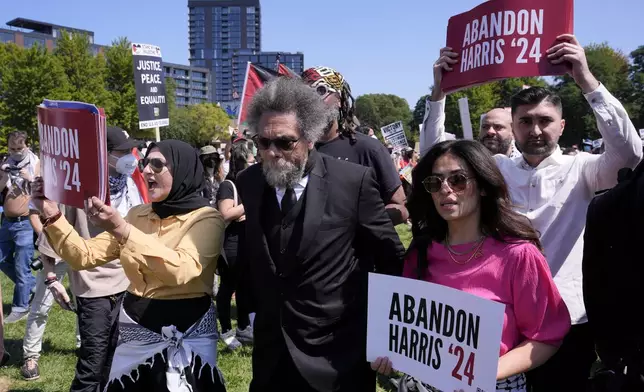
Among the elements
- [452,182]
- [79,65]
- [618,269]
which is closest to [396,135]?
[452,182]

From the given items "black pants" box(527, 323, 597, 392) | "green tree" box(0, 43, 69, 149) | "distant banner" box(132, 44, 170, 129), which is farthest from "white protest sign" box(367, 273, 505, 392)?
"green tree" box(0, 43, 69, 149)

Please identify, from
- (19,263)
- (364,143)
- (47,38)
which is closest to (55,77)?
(19,263)

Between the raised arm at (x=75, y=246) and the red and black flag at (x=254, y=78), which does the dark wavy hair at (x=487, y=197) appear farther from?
the red and black flag at (x=254, y=78)

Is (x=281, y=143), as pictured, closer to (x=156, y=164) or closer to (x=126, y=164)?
(x=156, y=164)

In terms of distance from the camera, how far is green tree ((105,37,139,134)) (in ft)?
165

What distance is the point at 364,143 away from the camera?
11.8ft

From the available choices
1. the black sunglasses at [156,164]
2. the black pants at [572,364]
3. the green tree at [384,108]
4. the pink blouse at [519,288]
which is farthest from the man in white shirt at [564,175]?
the green tree at [384,108]

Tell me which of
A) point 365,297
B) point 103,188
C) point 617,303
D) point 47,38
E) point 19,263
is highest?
point 47,38

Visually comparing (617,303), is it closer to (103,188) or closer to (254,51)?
(103,188)

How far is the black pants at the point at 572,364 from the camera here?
2.73m

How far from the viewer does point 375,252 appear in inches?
104

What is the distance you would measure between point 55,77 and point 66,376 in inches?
1690

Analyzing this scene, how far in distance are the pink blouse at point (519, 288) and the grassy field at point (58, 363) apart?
301 cm

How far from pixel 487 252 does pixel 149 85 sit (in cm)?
613
